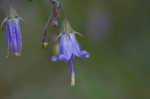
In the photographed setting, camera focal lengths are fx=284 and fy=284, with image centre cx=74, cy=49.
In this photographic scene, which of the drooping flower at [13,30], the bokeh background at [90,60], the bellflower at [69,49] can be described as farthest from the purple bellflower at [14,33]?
the bokeh background at [90,60]

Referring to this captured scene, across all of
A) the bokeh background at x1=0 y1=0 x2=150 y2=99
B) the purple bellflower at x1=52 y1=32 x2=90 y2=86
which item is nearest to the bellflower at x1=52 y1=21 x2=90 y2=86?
the purple bellflower at x1=52 y1=32 x2=90 y2=86

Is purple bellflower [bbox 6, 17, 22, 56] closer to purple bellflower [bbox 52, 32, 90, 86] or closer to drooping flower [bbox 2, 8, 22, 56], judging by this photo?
drooping flower [bbox 2, 8, 22, 56]

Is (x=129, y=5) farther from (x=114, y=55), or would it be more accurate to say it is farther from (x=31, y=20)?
(x=31, y=20)

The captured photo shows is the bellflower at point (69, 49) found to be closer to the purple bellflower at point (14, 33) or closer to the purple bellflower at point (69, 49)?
the purple bellflower at point (69, 49)

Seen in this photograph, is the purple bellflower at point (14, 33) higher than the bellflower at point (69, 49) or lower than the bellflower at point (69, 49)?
higher

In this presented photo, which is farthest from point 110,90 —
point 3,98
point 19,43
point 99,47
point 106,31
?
point 19,43

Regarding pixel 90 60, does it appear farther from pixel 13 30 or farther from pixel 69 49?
pixel 13 30

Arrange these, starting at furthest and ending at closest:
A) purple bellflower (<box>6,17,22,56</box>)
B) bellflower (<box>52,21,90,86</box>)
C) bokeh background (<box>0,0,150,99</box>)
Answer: bokeh background (<box>0,0,150,99</box>) < bellflower (<box>52,21,90,86</box>) < purple bellflower (<box>6,17,22,56</box>)

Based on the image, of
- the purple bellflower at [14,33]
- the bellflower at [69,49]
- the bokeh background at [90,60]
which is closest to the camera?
the purple bellflower at [14,33]

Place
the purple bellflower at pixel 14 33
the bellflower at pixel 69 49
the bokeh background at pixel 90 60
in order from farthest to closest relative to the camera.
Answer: the bokeh background at pixel 90 60 < the bellflower at pixel 69 49 < the purple bellflower at pixel 14 33
